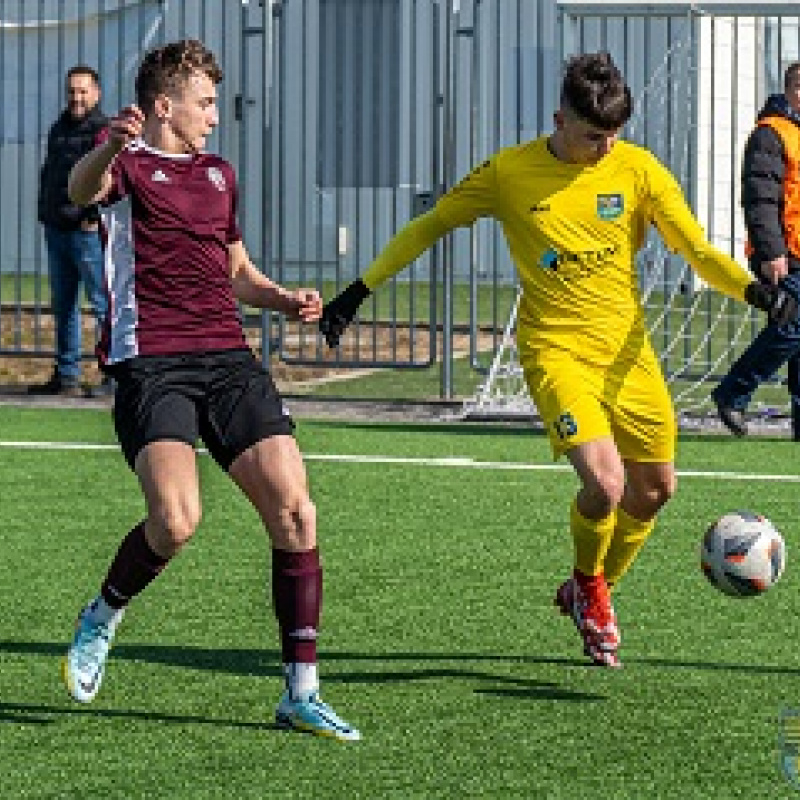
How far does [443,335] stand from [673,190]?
899cm

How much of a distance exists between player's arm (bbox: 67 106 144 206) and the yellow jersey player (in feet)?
3.69

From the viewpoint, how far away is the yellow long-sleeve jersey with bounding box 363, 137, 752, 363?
29.1 ft

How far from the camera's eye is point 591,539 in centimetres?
882

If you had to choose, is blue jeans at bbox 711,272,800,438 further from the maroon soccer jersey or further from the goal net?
the maroon soccer jersey

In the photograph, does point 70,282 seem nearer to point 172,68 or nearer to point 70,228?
point 70,228

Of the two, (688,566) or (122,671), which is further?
(688,566)

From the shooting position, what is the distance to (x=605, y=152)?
8852mm

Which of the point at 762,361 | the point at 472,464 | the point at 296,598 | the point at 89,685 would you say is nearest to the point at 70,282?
the point at 472,464

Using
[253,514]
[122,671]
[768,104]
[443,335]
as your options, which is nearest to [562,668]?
[122,671]

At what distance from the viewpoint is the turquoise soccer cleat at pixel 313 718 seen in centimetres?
752

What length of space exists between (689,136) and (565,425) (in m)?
9.39

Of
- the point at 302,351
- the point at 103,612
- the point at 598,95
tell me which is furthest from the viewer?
the point at 302,351

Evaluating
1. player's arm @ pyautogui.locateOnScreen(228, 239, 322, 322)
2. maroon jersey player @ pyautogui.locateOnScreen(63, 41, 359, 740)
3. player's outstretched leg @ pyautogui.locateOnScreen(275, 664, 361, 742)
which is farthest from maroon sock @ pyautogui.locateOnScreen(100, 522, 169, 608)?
player's arm @ pyautogui.locateOnScreen(228, 239, 322, 322)

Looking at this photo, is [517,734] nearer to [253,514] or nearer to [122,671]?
[122,671]
